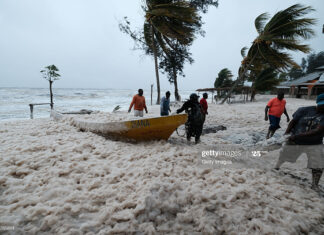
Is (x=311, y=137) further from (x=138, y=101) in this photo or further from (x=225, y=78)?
(x=225, y=78)

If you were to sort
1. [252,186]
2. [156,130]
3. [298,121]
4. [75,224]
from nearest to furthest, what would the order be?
[75,224] < [252,186] < [298,121] < [156,130]

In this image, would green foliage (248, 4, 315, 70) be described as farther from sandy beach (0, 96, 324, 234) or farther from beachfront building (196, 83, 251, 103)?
sandy beach (0, 96, 324, 234)

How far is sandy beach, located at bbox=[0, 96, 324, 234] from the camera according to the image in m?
1.57

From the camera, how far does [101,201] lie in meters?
1.86

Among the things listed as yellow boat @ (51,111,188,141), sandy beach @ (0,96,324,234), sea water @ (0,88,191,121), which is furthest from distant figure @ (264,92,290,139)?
sea water @ (0,88,191,121)

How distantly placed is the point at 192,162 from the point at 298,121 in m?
1.67

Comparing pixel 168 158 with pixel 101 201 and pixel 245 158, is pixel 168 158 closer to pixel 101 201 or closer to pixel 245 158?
pixel 101 201

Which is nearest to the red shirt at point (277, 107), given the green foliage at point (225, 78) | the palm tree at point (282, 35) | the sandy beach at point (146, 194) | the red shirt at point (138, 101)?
the sandy beach at point (146, 194)

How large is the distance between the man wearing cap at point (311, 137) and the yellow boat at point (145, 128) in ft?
6.00

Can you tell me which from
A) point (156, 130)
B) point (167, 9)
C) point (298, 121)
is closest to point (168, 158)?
point (156, 130)

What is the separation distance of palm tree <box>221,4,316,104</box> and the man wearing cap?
1029 cm

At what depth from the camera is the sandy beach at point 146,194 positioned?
1567 millimetres

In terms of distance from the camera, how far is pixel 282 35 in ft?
33.6

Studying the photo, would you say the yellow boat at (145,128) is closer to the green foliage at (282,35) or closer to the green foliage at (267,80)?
the green foliage at (282,35)
